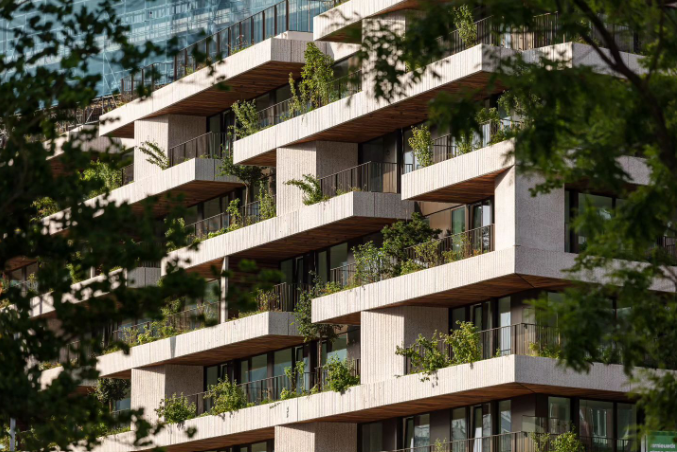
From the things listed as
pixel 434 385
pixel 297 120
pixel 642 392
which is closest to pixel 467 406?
pixel 434 385

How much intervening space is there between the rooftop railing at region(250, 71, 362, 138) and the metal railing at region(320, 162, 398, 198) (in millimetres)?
2264

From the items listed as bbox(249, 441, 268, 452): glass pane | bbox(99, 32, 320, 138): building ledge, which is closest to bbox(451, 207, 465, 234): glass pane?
bbox(99, 32, 320, 138): building ledge

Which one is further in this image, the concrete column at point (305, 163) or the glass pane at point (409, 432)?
the concrete column at point (305, 163)

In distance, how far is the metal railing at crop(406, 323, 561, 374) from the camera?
42375 mm

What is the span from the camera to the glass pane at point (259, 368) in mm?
55281

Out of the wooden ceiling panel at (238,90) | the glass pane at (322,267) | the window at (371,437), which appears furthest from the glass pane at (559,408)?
the wooden ceiling panel at (238,90)

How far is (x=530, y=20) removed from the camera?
22.5 metres

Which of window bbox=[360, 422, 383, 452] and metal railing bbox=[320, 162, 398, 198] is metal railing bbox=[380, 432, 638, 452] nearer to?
window bbox=[360, 422, 383, 452]

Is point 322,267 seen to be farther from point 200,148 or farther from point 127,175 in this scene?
point 127,175

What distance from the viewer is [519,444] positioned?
138 ft

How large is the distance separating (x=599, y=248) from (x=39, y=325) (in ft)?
26.4

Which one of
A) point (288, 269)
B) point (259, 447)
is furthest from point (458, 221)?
point (259, 447)

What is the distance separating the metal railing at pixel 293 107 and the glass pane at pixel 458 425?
32.0ft

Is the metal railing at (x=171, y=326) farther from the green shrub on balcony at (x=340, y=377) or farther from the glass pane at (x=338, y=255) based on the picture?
the green shrub on balcony at (x=340, y=377)
